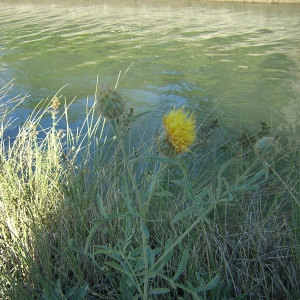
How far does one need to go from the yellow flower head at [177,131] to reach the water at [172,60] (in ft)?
7.90

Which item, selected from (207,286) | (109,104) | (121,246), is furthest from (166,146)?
(121,246)

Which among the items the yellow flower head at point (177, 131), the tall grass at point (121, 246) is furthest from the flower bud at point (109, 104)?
the tall grass at point (121, 246)

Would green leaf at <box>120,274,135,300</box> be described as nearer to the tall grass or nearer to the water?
the tall grass

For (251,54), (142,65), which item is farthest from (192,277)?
(251,54)

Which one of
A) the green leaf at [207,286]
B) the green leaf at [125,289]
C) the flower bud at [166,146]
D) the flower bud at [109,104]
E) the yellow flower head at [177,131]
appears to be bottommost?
the green leaf at [125,289]

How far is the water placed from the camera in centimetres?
476

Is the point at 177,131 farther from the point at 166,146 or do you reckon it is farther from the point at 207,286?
the point at 207,286

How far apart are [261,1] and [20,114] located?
975cm

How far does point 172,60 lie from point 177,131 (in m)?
5.82

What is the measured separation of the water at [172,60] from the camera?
4.76 metres

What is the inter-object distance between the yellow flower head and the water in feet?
7.90

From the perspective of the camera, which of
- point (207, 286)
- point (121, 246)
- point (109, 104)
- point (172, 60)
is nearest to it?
point (109, 104)

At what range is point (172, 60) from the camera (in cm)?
664

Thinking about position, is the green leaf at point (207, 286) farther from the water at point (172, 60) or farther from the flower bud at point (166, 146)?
the water at point (172, 60)
